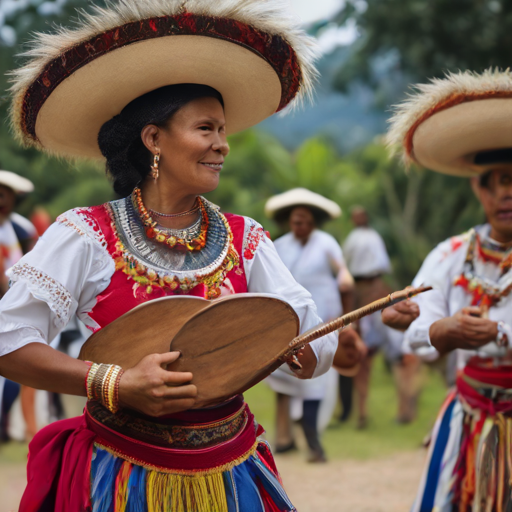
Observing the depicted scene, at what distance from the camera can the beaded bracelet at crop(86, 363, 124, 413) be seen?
2.12 metres

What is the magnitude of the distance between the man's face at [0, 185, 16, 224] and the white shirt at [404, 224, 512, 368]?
4.08 m

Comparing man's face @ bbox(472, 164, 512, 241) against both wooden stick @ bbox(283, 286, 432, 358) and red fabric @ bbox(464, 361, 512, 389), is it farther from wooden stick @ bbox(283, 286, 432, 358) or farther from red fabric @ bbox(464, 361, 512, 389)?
wooden stick @ bbox(283, 286, 432, 358)

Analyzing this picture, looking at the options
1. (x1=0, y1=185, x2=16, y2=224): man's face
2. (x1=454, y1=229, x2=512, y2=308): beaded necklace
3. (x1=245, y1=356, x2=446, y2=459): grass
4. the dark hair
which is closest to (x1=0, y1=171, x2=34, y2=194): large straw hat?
(x1=0, y1=185, x2=16, y2=224): man's face

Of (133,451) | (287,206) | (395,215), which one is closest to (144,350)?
(133,451)

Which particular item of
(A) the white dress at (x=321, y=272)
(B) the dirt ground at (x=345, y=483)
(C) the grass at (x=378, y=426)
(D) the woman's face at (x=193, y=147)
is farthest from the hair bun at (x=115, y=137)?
(C) the grass at (x=378, y=426)

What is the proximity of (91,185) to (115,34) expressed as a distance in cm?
1362

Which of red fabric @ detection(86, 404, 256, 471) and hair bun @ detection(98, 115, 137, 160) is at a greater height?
hair bun @ detection(98, 115, 137, 160)

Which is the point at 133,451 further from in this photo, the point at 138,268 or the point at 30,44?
the point at 30,44

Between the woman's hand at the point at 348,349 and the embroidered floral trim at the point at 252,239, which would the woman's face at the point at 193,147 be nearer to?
the embroidered floral trim at the point at 252,239

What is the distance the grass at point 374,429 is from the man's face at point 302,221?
210 cm

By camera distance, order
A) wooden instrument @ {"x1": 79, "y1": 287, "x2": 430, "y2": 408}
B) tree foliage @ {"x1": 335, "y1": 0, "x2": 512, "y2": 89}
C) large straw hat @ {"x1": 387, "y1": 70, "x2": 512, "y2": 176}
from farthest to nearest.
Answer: tree foliage @ {"x1": 335, "y1": 0, "x2": 512, "y2": 89}
large straw hat @ {"x1": 387, "y1": 70, "x2": 512, "y2": 176}
wooden instrument @ {"x1": 79, "y1": 287, "x2": 430, "y2": 408}

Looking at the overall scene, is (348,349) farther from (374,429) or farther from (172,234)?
(374,429)

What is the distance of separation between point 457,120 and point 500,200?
475 mm

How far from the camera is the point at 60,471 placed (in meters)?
2.41
